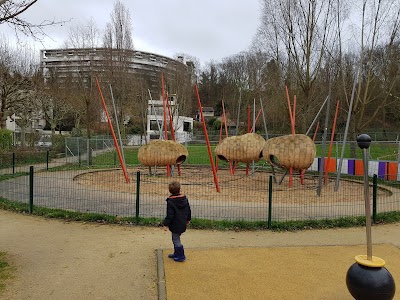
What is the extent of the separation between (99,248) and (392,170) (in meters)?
15.7

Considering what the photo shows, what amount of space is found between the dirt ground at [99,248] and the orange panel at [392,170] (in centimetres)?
992

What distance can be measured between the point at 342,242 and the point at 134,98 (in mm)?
34570

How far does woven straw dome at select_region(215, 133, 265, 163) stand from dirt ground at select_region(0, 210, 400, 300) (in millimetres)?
8302

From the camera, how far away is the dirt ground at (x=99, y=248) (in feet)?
16.8

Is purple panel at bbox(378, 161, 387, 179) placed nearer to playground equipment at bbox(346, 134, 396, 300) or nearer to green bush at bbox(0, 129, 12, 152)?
playground equipment at bbox(346, 134, 396, 300)

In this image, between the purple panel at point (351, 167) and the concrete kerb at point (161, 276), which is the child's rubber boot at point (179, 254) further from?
the purple panel at point (351, 167)

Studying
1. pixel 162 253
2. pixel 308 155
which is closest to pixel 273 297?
pixel 162 253

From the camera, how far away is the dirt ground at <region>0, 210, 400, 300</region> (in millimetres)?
5133

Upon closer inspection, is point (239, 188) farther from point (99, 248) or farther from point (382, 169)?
point (99, 248)

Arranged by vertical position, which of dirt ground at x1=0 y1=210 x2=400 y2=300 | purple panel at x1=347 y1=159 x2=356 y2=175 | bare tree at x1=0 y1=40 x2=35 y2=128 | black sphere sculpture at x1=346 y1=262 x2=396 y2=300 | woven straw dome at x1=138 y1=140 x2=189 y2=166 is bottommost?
dirt ground at x1=0 y1=210 x2=400 y2=300

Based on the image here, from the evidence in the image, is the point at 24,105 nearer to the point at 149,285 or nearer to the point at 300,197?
the point at 300,197

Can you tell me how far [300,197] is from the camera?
42.8 feet

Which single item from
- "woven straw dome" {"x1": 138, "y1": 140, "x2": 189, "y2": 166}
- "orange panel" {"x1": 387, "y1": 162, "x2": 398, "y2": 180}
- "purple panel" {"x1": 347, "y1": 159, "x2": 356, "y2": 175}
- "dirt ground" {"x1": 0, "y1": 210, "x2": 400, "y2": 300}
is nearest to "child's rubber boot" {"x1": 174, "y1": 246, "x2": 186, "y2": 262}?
"dirt ground" {"x1": 0, "y1": 210, "x2": 400, "y2": 300}

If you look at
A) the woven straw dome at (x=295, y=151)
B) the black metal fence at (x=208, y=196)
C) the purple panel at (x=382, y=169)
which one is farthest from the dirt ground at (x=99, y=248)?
the purple panel at (x=382, y=169)
